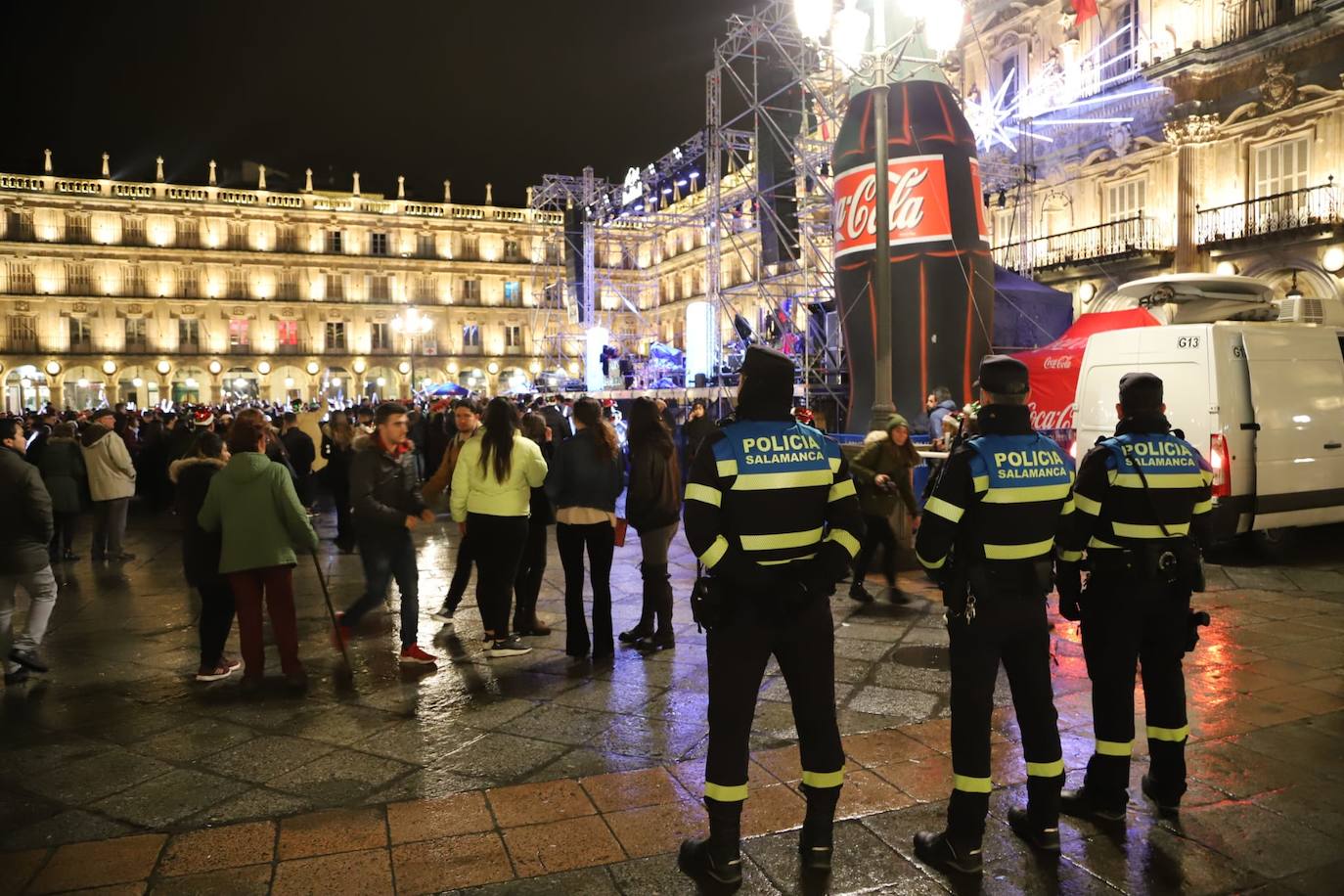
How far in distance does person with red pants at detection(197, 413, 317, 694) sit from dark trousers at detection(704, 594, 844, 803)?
2859mm

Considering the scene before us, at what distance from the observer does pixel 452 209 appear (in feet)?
191

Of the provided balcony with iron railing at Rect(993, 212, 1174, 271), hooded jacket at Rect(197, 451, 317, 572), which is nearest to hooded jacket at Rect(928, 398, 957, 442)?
hooded jacket at Rect(197, 451, 317, 572)

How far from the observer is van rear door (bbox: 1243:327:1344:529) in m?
7.25

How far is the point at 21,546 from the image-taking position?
16.3 feet

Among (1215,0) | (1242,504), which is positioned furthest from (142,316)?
(1242,504)

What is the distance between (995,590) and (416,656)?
3.35 meters

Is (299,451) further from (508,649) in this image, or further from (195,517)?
(508,649)

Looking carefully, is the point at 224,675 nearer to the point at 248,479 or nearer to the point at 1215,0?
the point at 248,479

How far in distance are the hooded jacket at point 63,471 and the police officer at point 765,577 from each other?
820 cm

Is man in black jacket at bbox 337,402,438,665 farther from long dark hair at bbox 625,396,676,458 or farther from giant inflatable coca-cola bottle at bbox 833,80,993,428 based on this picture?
giant inflatable coca-cola bottle at bbox 833,80,993,428

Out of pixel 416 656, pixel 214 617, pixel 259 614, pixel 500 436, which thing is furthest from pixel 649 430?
pixel 214 617

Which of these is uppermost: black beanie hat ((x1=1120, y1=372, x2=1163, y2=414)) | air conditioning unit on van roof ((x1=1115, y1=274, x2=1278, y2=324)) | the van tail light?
air conditioning unit on van roof ((x1=1115, y1=274, x2=1278, y2=324))

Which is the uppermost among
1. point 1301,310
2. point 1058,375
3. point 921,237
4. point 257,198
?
point 257,198

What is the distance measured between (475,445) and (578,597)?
1.03m
